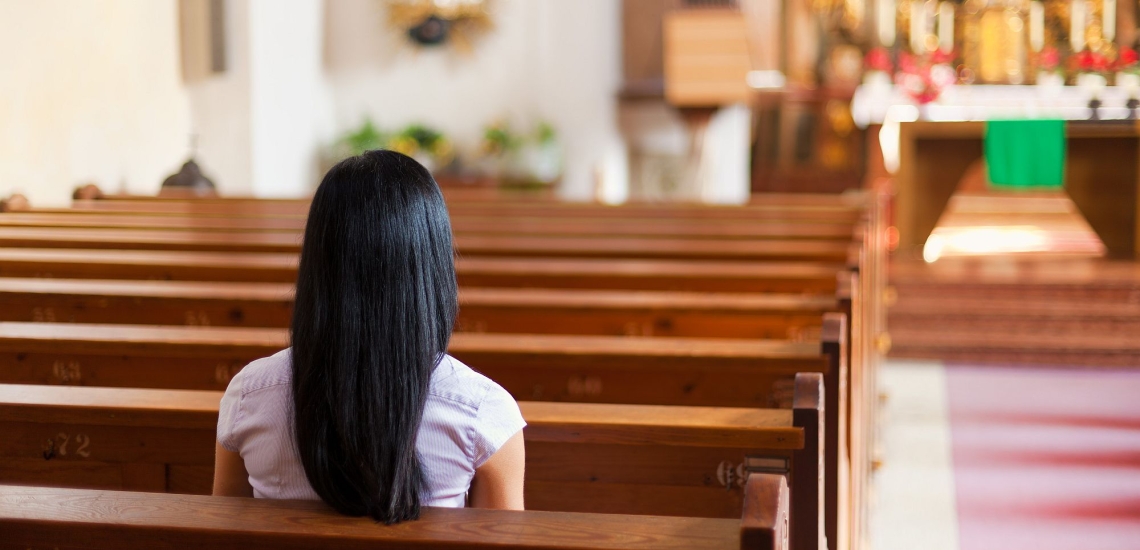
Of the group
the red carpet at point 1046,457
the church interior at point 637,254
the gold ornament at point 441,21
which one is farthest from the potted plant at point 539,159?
the red carpet at point 1046,457

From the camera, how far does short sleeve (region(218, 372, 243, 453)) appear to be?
126cm

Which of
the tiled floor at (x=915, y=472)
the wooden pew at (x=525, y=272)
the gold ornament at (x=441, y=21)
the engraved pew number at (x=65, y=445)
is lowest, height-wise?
the tiled floor at (x=915, y=472)

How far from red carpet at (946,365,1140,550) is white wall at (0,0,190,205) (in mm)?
4052

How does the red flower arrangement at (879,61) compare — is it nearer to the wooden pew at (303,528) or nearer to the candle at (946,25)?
the candle at (946,25)

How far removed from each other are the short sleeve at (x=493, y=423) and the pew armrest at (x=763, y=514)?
36cm

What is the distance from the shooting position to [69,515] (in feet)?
3.56

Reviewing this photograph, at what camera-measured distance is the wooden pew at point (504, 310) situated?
2.47m

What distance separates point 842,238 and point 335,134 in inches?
200

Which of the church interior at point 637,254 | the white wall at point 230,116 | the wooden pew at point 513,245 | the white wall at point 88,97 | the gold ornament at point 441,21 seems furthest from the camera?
the gold ornament at point 441,21

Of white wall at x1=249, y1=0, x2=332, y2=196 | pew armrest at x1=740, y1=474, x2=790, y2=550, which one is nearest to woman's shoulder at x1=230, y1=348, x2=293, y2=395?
pew armrest at x1=740, y1=474, x2=790, y2=550

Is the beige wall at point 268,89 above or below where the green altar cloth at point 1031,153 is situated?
above

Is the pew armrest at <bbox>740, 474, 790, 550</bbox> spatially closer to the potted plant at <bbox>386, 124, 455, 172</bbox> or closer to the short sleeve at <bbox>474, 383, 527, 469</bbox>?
the short sleeve at <bbox>474, 383, 527, 469</bbox>

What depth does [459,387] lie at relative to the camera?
123 cm

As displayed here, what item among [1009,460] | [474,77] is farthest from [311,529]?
[474,77]
